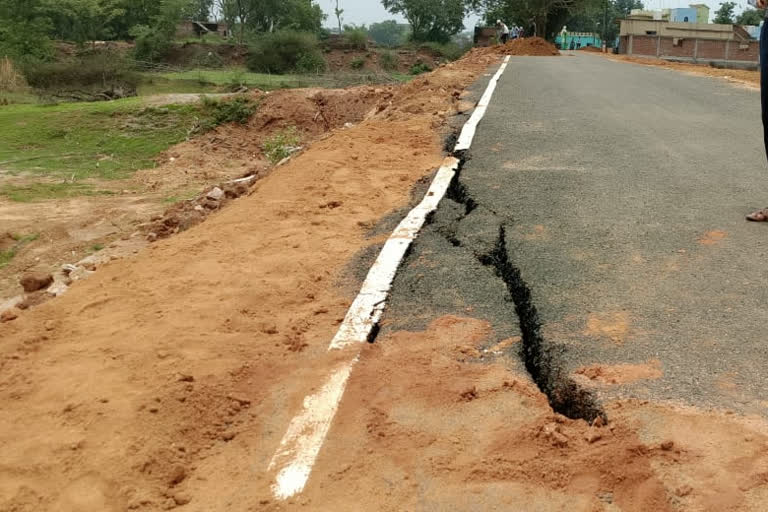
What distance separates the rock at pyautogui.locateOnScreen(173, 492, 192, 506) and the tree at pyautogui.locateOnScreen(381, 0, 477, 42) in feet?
188

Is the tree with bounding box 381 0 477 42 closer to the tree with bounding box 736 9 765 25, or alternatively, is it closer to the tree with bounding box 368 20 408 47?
the tree with bounding box 736 9 765 25

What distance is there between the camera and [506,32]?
1254 inches

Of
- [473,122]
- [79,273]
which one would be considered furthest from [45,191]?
[473,122]

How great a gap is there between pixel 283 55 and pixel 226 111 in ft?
92.9

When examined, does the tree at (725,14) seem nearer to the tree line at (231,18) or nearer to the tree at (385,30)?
the tree line at (231,18)

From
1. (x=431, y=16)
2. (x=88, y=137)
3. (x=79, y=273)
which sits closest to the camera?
(x=79, y=273)

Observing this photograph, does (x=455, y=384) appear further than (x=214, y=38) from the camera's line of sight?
No

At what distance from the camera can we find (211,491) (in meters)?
2.20

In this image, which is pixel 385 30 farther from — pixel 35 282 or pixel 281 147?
pixel 35 282

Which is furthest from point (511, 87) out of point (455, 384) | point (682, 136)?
point (455, 384)

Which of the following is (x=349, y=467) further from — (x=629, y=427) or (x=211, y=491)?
(x=629, y=427)

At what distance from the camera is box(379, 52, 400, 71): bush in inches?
1868

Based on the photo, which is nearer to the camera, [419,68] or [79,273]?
[79,273]

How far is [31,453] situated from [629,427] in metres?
2.11
